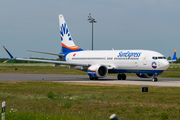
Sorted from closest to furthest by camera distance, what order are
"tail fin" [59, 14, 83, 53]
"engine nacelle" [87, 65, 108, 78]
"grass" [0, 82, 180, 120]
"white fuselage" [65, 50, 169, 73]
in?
"grass" [0, 82, 180, 120], "white fuselage" [65, 50, 169, 73], "engine nacelle" [87, 65, 108, 78], "tail fin" [59, 14, 83, 53]

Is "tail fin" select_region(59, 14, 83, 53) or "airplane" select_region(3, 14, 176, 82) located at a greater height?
"tail fin" select_region(59, 14, 83, 53)

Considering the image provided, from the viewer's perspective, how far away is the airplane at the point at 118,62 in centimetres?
3853

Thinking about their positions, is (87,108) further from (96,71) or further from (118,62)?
(118,62)

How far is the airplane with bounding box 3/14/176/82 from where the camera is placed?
38.5 metres

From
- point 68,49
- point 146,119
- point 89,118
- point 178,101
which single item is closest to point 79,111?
point 89,118

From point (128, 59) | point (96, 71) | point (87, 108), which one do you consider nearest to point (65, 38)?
point (96, 71)

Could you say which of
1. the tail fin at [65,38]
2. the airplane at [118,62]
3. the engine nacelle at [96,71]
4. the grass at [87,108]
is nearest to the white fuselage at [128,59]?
the airplane at [118,62]

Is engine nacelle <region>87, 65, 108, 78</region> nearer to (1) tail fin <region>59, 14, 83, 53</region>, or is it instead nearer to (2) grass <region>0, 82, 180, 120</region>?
(1) tail fin <region>59, 14, 83, 53</region>

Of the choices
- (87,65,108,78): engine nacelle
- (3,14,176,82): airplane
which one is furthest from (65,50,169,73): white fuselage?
(87,65,108,78): engine nacelle

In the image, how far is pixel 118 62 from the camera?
139ft

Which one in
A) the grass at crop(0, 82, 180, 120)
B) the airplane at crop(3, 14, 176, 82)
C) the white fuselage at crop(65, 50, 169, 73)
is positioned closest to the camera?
the grass at crop(0, 82, 180, 120)

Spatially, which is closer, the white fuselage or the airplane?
the white fuselage

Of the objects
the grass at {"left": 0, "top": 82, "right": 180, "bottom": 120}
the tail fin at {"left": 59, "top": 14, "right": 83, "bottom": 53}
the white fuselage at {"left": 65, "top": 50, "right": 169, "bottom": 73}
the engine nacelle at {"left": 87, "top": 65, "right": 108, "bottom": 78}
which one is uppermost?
the tail fin at {"left": 59, "top": 14, "right": 83, "bottom": 53}

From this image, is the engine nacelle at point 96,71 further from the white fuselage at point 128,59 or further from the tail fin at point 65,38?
the tail fin at point 65,38
